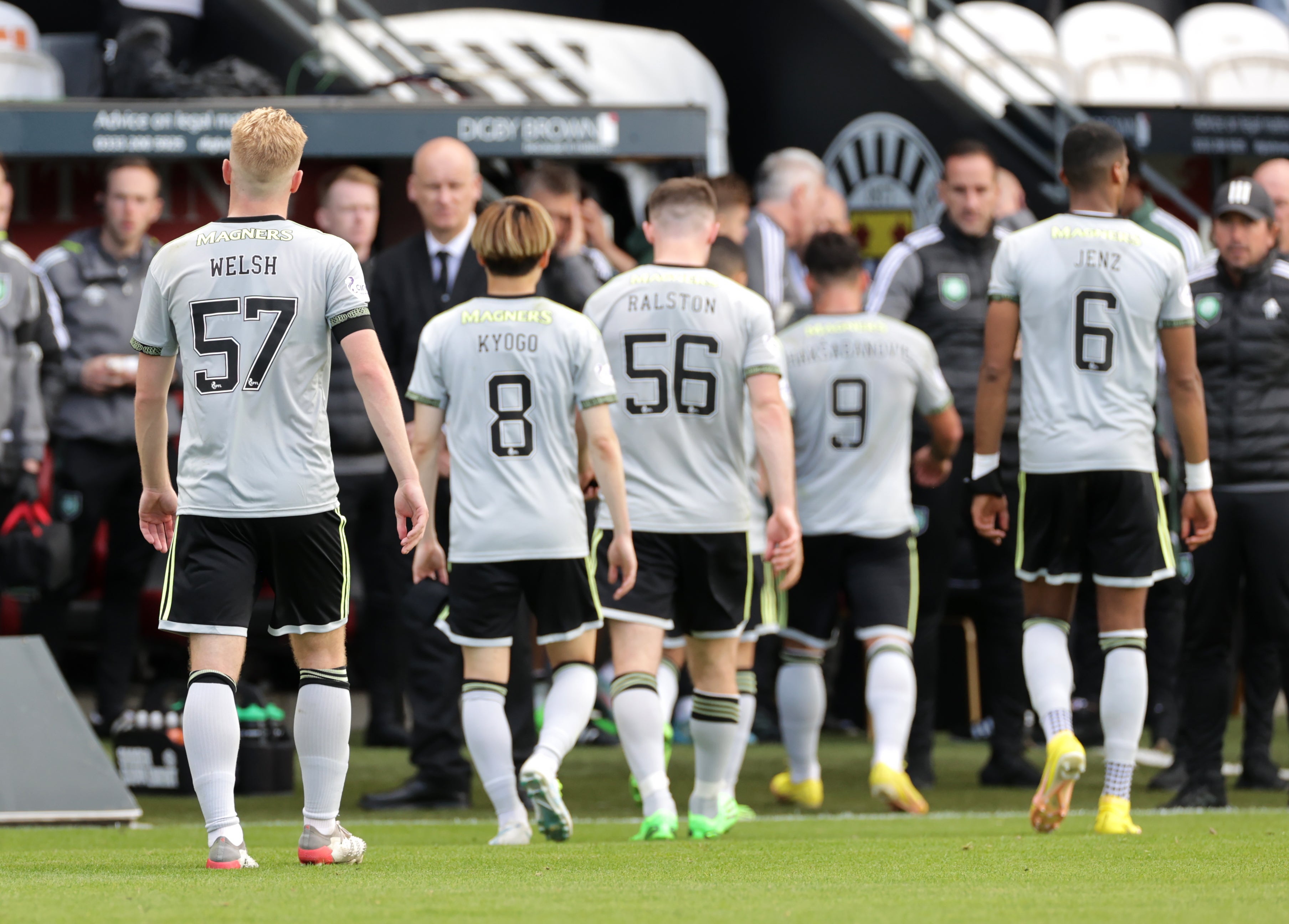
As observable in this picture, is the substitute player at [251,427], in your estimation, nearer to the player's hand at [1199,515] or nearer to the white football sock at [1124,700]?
the white football sock at [1124,700]

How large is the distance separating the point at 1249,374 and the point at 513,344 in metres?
2.92

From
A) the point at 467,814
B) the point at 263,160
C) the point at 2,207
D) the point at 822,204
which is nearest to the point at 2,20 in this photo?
the point at 2,207

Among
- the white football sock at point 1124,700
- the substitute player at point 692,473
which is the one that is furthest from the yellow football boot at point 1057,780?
the substitute player at point 692,473

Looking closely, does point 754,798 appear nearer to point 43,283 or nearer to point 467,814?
point 467,814

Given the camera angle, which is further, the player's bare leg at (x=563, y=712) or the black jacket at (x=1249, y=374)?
the black jacket at (x=1249, y=374)

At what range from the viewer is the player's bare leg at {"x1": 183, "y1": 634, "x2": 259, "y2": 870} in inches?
203

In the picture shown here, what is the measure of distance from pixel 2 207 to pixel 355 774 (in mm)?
2934

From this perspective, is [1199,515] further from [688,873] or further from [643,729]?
[688,873]

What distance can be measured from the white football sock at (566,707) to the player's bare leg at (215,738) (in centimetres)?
135

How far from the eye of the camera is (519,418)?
6.46 meters

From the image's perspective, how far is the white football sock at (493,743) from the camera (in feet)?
21.1

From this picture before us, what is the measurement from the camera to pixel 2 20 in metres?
11.6

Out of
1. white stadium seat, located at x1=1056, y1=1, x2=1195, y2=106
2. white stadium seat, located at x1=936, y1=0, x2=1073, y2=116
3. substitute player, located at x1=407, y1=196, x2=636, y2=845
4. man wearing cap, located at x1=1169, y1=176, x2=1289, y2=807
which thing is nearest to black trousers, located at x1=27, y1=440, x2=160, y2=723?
substitute player, located at x1=407, y1=196, x2=636, y2=845

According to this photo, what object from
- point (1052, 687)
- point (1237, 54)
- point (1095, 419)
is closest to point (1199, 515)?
point (1095, 419)
